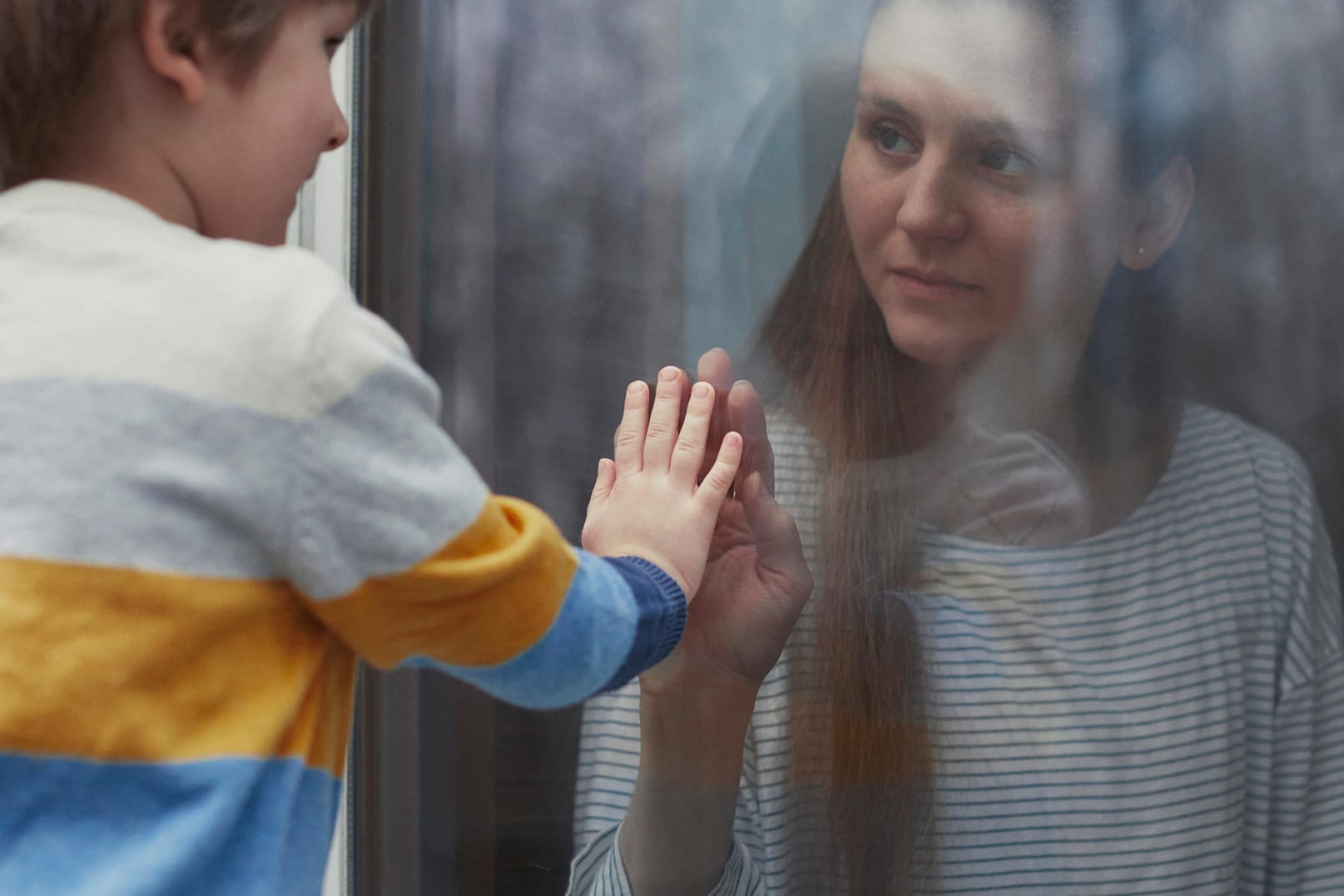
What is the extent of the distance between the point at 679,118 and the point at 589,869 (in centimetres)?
57

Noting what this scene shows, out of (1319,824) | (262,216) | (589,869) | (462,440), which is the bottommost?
(589,869)

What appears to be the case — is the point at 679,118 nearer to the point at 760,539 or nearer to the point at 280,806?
the point at 760,539

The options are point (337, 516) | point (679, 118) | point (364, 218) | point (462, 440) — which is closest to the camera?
point (337, 516)

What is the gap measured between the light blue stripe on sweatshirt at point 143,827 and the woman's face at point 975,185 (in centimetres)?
45

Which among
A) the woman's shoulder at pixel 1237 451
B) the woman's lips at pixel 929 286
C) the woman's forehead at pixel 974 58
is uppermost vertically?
the woman's forehead at pixel 974 58

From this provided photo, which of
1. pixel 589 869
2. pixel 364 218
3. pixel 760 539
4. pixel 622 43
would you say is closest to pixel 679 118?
pixel 622 43

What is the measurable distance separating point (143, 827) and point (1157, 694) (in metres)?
0.51

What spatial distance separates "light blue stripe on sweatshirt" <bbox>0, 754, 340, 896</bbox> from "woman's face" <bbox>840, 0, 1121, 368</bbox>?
0.45m

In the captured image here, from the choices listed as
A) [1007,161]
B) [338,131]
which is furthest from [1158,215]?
[338,131]

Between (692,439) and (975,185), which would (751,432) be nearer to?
(692,439)

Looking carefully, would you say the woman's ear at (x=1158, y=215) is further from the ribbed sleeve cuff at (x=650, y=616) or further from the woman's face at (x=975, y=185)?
the ribbed sleeve cuff at (x=650, y=616)

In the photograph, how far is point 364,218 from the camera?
1338mm

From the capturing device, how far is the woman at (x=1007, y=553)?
686 mm

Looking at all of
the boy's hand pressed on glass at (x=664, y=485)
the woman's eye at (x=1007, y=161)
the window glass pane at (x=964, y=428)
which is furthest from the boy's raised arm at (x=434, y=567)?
the woman's eye at (x=1007, y=161)
